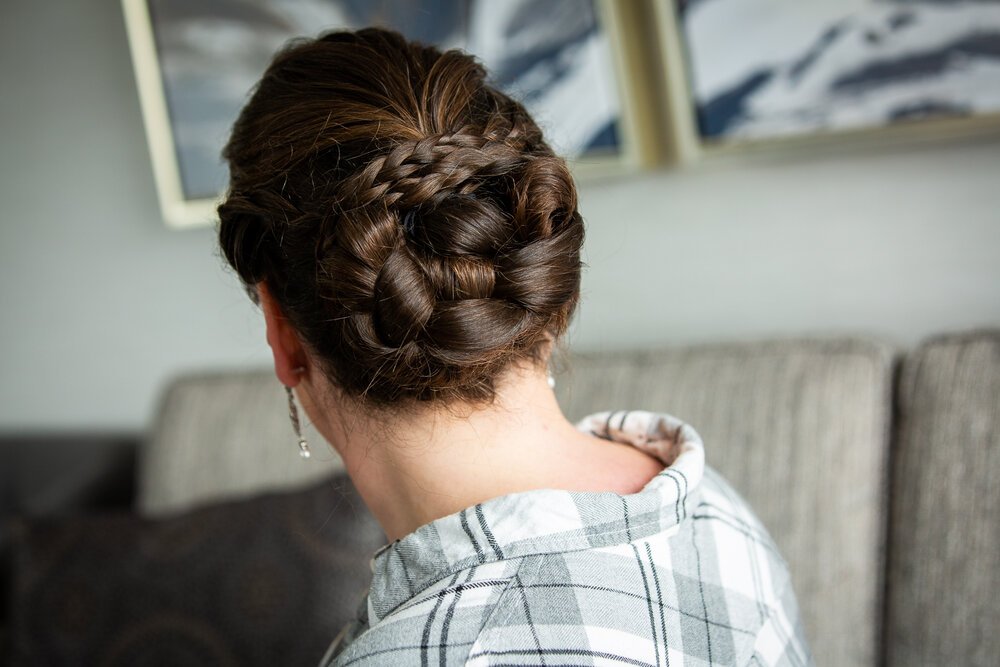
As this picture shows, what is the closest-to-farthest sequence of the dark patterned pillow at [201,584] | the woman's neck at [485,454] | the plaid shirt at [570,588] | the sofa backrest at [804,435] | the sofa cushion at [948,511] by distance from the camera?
1. the plaid shirt at [570,588]
2. the woman's neck at [485,454]
3. the sofa cushion at [948,511]
4. the sofa backrest at [804,435]
5. the dark patterned pillow at [201,584]

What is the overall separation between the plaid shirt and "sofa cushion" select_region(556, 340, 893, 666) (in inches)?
17.8

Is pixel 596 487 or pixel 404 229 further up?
pixel 404 229

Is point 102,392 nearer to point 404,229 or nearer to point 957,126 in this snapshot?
point 404,229

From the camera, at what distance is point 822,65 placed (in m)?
1.33

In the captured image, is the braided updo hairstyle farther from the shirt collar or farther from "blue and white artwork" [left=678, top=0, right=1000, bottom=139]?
"blue and white artwork" [left=678, top=0, right=1000, bottom=139]

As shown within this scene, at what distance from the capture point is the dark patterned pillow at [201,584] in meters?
1.33

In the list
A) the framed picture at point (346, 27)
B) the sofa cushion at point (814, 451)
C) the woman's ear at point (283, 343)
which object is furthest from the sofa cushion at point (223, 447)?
the woman's ear at point (283, 343)

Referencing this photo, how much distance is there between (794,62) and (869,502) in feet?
2.21

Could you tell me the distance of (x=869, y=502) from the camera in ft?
3.82

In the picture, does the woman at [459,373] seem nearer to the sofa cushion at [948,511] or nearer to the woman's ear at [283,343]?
the woman's ear at [283,343]

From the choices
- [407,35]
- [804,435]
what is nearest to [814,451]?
[804,435]

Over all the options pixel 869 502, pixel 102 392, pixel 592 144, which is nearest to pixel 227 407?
pixel 102 392

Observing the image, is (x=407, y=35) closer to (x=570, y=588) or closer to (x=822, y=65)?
(x=822, y=65)

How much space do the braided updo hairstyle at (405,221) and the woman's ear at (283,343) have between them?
2cm
